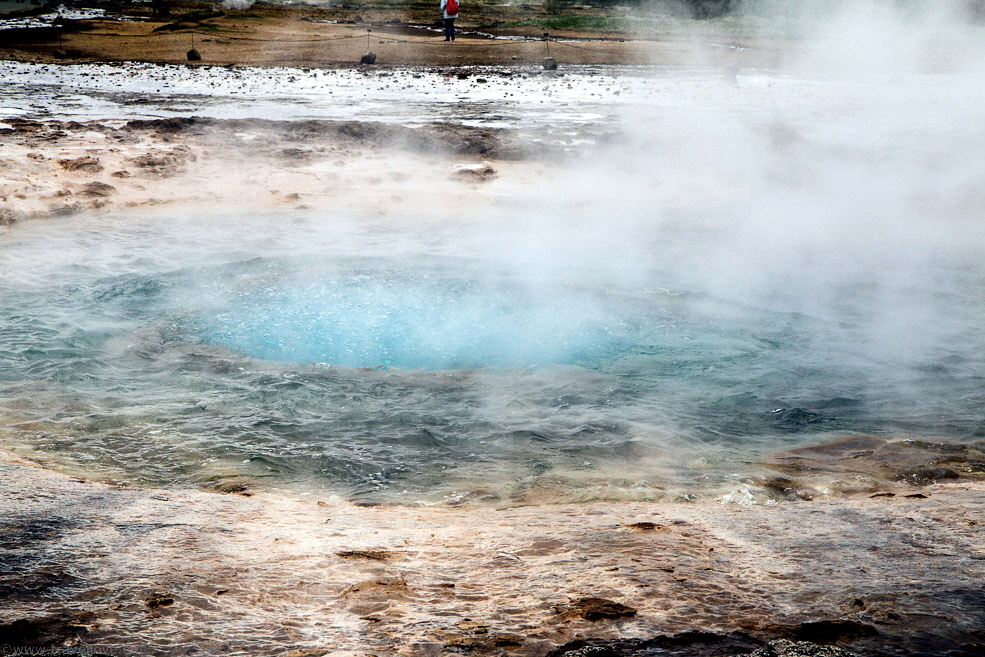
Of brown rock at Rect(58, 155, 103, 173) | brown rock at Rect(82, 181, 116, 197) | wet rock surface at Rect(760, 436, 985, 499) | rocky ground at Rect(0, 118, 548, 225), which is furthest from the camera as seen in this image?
brown rock at Rect(58, 155, 103, 173)

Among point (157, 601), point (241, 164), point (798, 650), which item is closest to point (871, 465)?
point (798, 650)

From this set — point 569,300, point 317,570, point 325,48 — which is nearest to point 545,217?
point 569,300

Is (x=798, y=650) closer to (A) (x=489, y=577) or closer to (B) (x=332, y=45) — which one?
(A) (x=489, y=577)

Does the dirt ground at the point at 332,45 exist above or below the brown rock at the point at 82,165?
above

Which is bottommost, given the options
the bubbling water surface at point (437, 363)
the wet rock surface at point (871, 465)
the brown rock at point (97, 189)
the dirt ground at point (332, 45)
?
the wet rock surface at point (871, 465)

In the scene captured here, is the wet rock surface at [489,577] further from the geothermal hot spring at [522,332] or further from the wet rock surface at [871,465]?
the geothermal hot spring at [522,332]

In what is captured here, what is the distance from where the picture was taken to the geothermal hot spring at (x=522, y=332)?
11.7 feet

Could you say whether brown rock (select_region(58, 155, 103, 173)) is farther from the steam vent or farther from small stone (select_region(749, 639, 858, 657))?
small stone (select_region(749, 639, 858, 657))

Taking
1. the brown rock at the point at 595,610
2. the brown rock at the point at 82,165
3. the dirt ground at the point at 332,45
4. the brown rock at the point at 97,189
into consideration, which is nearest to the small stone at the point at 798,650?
the brown rock at the point at 595,610

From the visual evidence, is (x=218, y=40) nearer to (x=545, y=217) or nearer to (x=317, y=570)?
(x=545, y=217)

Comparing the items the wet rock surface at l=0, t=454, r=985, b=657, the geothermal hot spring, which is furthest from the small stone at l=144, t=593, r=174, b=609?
the geothermal hot spring

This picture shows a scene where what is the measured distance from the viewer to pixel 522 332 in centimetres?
516

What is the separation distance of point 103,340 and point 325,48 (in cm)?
1828

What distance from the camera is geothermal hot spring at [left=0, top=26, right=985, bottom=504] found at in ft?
11.7
